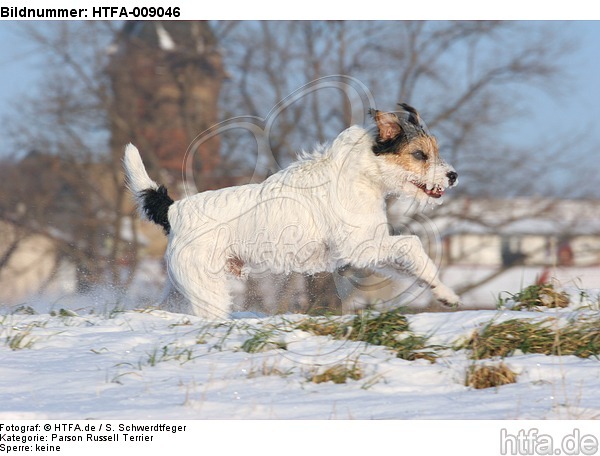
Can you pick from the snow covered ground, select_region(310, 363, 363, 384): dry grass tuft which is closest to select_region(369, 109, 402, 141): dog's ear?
the snow covered ground

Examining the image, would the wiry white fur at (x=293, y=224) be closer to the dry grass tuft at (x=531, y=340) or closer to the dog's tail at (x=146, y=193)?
the dog's tail at (x=146, y=193)

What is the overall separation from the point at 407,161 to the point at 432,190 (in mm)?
281

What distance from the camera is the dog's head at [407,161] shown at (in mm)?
5641

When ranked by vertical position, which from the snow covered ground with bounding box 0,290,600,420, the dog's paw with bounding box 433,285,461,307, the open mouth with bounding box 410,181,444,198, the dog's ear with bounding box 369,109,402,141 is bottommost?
the snow covered ground with bounding box 0,290,600,420

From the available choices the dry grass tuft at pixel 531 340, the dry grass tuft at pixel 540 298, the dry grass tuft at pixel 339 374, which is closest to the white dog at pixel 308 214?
the dry grass tuft at pixel 540 298

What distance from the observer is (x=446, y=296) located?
5324 mm

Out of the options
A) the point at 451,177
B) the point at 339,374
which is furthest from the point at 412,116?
the point at 339,374

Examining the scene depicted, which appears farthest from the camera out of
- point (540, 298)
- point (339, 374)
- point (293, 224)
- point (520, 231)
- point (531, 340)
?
point (520, 231)

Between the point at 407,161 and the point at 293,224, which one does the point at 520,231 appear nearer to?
the point at 407,161

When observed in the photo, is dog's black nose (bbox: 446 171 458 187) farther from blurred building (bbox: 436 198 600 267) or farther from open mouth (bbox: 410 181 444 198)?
blurred building (bbox: 436 198 600 267)

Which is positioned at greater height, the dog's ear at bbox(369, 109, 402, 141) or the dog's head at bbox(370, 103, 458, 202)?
the dog's ear at bbox(369, 109, 402, 141)

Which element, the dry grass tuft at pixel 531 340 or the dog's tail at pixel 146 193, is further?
the dog's tail at pixel 146 193

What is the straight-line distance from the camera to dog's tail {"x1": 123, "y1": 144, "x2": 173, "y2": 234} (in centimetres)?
575
